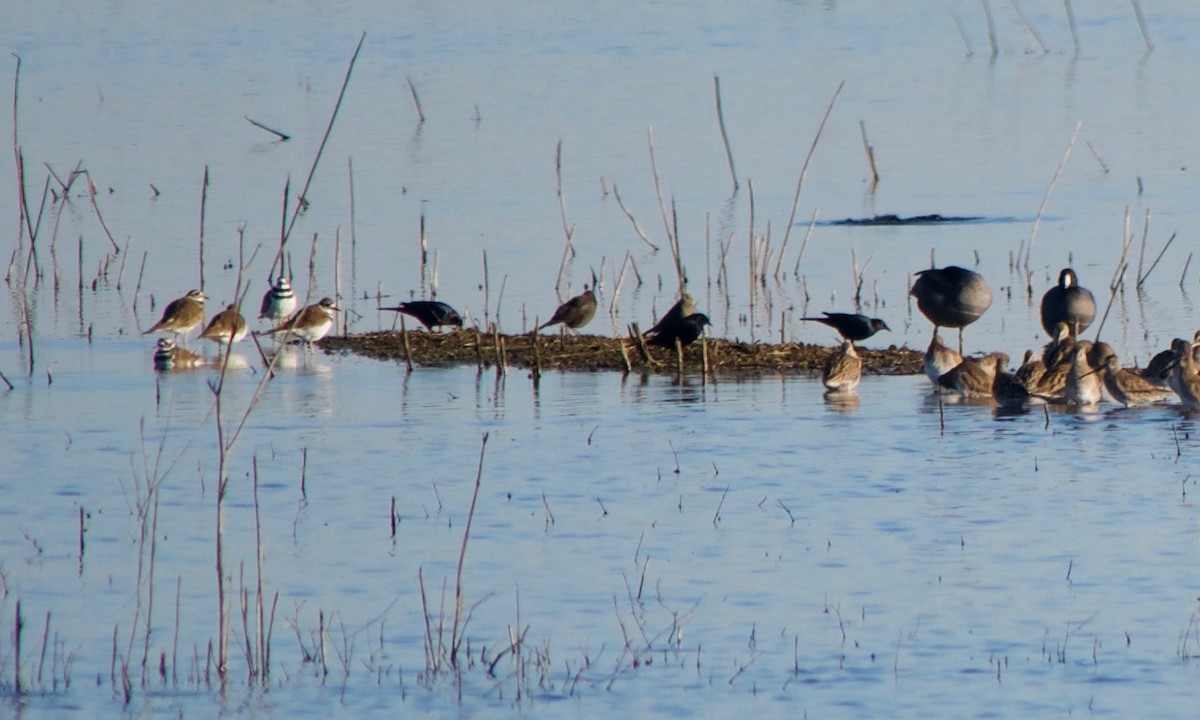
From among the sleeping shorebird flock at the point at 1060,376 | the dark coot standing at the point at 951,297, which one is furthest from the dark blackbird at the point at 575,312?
the sleeping shorebird flock at the point at 1060,376

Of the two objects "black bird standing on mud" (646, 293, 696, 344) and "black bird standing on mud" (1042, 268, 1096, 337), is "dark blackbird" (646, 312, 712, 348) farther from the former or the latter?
"black bird standing on mud" (1042, 268, 1096, 337)

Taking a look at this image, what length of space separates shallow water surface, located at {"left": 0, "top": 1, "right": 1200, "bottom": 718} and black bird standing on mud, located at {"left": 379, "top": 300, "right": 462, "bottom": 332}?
2.39 feet

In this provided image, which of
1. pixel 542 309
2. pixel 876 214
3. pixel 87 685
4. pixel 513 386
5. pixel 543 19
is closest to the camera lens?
pixel 87 685

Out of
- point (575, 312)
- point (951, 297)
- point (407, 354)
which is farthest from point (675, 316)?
point (951, 297)

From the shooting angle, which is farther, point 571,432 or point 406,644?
point 571,432

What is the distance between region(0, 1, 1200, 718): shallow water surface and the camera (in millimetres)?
7738

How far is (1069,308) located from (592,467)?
215 inches

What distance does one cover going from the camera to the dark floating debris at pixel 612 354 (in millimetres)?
14812

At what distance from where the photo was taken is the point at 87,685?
762cm

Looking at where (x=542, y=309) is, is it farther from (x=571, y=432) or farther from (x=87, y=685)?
Answer: (x=87, y=685)

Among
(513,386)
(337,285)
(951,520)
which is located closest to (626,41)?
(337,285)

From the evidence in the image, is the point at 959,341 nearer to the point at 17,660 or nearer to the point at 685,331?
the point at 685,331

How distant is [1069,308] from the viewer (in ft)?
50.9

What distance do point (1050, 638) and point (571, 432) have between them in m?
4.75
